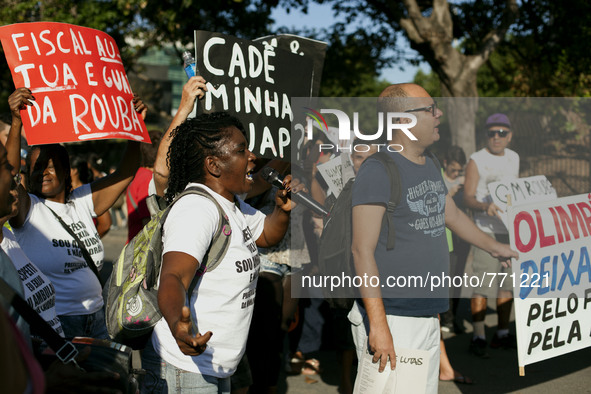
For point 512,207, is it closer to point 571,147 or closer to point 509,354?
point 571,147

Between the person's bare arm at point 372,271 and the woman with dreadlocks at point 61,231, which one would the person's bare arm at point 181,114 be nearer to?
the woman with dreadlocks at point 61,231

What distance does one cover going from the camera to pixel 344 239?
11.2ft

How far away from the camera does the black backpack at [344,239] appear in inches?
120

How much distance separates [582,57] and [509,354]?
872 centimetres

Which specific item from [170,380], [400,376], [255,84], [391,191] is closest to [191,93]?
[255,84]

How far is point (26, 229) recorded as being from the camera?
11.1 ft

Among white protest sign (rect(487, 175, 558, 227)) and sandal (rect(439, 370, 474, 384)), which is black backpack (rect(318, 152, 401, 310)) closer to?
white protest sign (rect(487, 175, 558, 227))

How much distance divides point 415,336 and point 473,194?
189 centimetres

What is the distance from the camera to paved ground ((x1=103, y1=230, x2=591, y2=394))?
5195 mm

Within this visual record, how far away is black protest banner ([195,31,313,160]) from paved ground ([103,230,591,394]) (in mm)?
2230

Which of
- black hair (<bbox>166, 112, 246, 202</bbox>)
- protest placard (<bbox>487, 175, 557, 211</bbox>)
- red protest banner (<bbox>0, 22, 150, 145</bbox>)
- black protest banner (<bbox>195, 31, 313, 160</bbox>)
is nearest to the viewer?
black hair (<bbox>166, 112, 246, 202</bbox>)

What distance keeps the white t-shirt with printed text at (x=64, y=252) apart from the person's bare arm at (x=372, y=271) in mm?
1541

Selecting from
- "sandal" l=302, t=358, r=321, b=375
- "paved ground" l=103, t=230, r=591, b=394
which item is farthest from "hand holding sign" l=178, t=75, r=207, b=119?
"sandal" l=302, t=358, r=321, b=375

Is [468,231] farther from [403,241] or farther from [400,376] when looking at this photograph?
[400,376]
